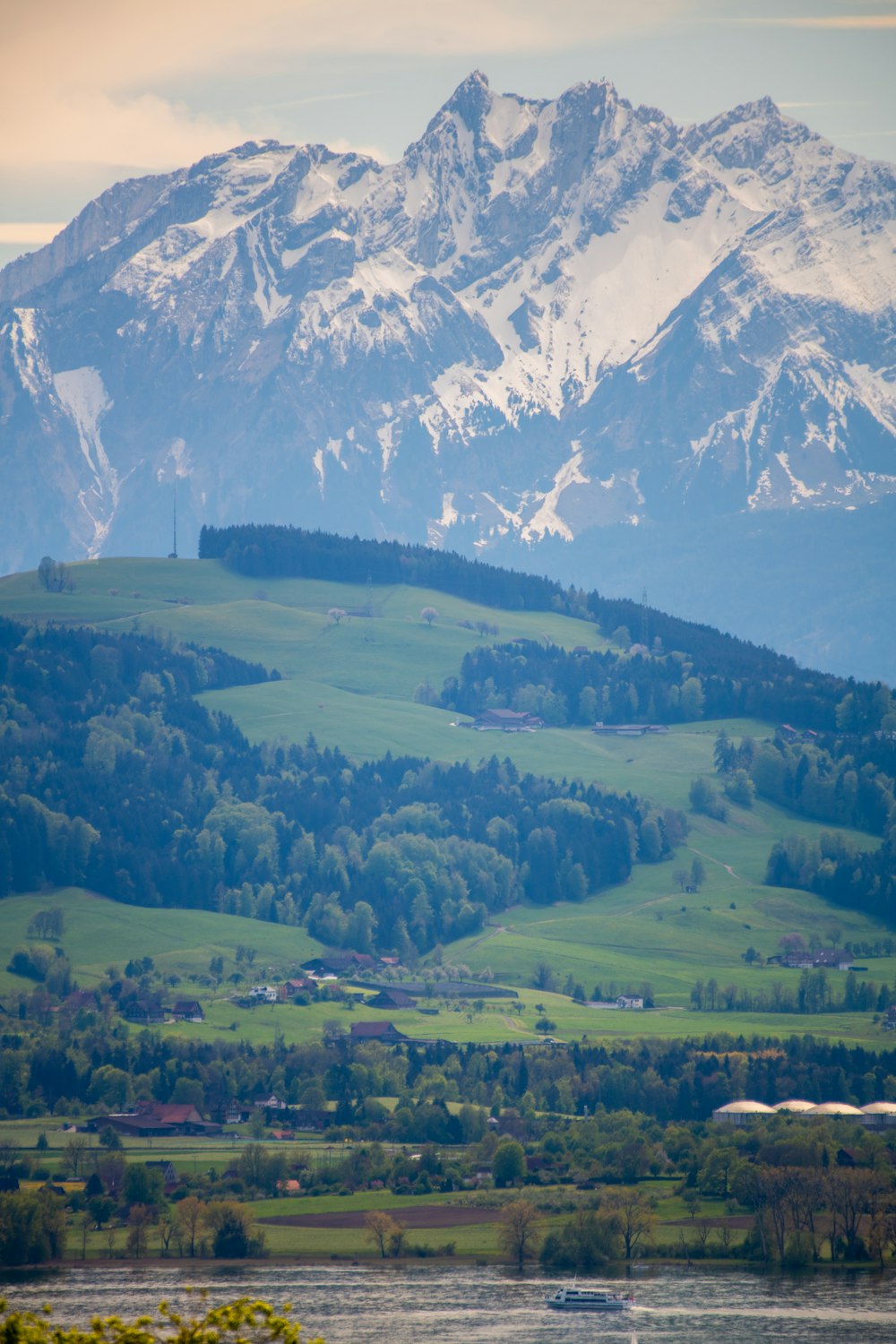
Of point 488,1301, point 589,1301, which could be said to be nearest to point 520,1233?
point 488,1301

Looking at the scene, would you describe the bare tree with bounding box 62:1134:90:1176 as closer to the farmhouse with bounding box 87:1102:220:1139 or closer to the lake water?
the farmhouse with bounding box 87:1102:220:1139

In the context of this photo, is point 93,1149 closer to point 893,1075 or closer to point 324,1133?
point 324,1133

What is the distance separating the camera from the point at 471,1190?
5837 inches

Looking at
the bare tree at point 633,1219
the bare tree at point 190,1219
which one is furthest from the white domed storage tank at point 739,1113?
the bare tree at point 190,1219

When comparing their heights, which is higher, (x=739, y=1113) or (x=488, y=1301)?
(x=739, y=1113)

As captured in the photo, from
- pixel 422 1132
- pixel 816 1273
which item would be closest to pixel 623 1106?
pixel 422 1132

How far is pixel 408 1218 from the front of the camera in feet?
461

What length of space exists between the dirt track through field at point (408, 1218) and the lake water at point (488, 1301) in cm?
694

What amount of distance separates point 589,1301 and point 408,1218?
2038 cm

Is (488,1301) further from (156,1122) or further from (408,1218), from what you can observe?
(156,1122)

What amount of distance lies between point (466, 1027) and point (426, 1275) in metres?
70.1

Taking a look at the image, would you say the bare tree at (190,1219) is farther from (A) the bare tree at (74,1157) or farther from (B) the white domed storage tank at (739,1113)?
(B) the white domed storage tank at (739,1113)

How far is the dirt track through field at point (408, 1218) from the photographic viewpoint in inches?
5487

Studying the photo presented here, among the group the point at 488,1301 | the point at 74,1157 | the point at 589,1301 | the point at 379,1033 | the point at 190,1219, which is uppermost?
the point at 379,1033
